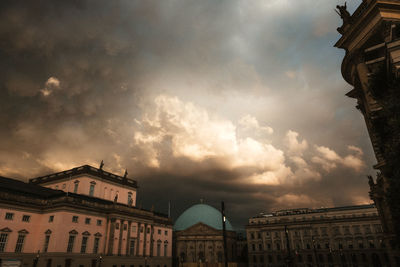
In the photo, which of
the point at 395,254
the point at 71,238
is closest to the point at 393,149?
the point at 395,254

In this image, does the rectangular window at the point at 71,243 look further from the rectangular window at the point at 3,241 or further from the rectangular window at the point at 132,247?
the rectangular window at the point at 132,247

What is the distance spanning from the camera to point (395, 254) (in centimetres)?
2159

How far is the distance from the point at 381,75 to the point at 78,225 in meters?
53.9

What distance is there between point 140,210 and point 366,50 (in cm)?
6033

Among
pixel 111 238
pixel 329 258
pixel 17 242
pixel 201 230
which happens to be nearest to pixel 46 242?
pixel 17 242

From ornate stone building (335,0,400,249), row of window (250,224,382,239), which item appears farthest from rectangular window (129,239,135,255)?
ornate stone building (335,0,400,249)

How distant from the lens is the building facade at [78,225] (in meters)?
45.6

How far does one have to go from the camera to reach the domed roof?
11304cm

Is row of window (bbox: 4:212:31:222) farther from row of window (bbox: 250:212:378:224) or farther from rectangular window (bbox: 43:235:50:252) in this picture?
row of window (bbox: 250:212:378:224)

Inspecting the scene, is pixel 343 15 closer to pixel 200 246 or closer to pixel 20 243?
pixel 20 243

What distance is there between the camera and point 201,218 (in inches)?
4515

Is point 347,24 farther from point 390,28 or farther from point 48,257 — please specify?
point 48,257

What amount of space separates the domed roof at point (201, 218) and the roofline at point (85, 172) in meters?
47.5

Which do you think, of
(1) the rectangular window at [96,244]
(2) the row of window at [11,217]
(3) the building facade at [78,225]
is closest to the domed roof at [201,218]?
(3) the building facade at [78,225]
